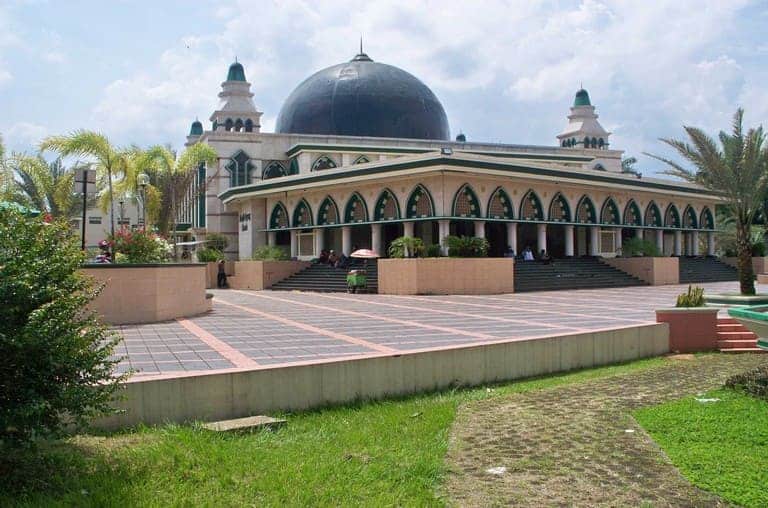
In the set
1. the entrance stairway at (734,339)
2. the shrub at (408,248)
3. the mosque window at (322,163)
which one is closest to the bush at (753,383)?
the entrance stairway at (734,339)

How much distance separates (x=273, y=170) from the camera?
3947 cm

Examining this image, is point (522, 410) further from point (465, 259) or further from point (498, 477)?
point (465, 259)

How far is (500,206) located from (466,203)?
6.68 ft

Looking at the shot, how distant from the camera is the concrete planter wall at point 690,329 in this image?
11.0m

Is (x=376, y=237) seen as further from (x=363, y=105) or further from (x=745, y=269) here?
(x=745, y=269)

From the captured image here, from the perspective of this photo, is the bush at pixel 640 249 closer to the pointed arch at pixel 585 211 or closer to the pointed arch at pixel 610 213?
the pointed arch at pixel 610 213

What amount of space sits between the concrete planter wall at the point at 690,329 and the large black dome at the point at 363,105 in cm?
3039

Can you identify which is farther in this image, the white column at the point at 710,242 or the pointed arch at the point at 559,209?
the white column at the point at 710,242

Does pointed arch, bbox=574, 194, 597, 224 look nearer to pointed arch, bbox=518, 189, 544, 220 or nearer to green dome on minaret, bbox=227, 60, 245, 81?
pointed arch, bbox=518, 189, 544, 220

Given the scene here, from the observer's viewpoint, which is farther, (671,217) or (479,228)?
(671,217)

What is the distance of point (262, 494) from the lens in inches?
179

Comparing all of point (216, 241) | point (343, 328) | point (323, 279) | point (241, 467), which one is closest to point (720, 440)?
point (241, 467)

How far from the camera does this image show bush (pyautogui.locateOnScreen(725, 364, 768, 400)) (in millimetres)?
7141

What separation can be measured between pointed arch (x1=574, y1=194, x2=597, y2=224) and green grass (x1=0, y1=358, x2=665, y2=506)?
27.1m
